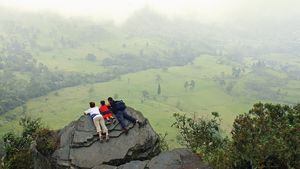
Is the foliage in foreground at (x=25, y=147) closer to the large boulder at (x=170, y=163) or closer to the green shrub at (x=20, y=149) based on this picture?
the green shrub at (x=20, y=149)

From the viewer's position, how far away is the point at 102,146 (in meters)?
34.2

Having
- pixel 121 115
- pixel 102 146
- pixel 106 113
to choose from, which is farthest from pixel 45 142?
pixel 121 115

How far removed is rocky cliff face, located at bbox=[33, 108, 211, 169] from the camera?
31.7 m

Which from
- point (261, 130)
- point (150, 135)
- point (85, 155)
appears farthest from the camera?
point (150, 135)

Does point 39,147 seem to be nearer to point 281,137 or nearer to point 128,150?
point 128,150

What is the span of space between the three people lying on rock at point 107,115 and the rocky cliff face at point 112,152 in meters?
0.58

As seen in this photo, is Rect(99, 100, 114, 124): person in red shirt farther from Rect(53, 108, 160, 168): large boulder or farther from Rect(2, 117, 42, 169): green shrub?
Rect(2, 117, 42, 169): green shrub

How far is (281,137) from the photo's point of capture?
99.5ft

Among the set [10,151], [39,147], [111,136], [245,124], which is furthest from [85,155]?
[245,124]

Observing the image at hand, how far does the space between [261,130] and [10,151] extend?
75.7ft

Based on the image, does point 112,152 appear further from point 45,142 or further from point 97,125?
point 45,142

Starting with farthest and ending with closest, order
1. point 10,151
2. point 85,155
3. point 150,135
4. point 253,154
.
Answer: point 10,151 → point 150,135 → point 85,155 → point 253,154

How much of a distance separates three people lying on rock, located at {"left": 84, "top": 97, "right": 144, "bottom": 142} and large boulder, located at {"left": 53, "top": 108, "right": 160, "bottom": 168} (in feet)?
1.88

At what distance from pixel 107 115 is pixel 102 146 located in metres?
3.08
